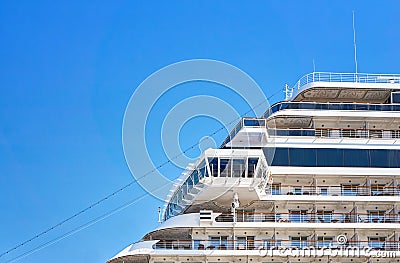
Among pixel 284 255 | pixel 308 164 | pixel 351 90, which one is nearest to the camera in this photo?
pixel 284 255

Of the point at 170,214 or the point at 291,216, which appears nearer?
the point at 291,216

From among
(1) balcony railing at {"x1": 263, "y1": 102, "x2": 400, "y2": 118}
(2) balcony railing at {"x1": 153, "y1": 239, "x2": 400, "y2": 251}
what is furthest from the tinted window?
(2) balcony railing at {"x1": 153, "y1": 239, "x2": 400, "y2": 251}

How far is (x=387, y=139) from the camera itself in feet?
171

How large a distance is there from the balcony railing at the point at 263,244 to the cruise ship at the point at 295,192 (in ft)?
0.19

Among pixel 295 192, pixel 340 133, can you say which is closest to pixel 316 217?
pixel 295 192

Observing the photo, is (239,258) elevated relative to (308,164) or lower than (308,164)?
lower

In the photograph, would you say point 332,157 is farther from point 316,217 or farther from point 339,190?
point 316,217

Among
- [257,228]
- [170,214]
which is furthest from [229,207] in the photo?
[170,214]

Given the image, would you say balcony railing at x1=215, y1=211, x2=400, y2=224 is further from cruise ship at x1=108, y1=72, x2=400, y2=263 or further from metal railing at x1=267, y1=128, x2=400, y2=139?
metal railing at x1=267, y1=128, x2=400, y2=139

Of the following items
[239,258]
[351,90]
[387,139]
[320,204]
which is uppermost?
[351,90]

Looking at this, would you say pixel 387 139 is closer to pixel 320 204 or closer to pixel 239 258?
pixel 320 204

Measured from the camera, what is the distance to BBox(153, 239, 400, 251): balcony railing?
48094 millimetres

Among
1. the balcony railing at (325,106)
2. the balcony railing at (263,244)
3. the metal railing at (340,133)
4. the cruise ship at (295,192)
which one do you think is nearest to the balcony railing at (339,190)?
the cruise ship at (295,192)

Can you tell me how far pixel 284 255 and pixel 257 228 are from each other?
2212 millimetres
